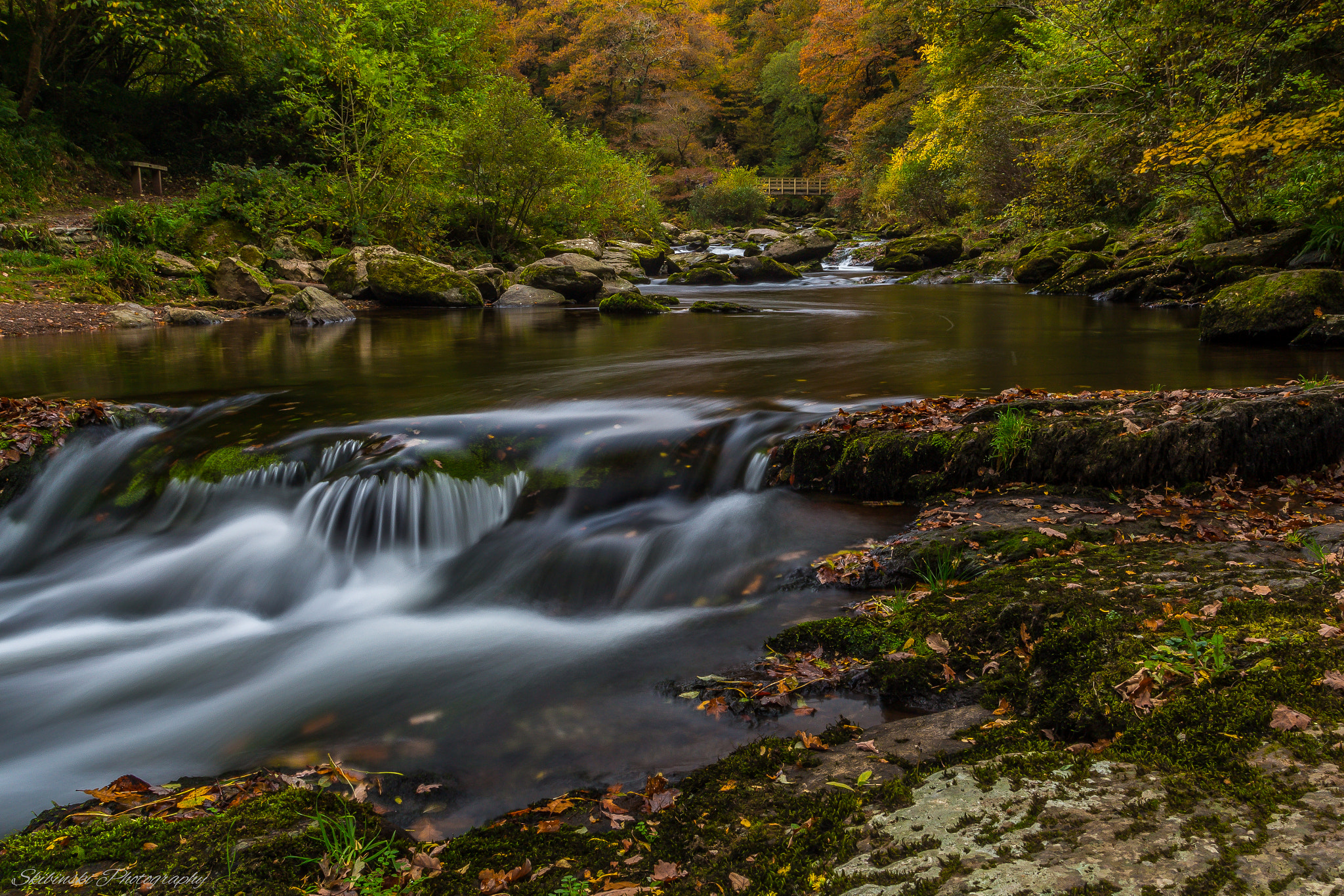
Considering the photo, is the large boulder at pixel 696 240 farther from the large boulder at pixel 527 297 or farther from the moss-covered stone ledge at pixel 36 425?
the moss-covered stone ledge at pixel 36 425

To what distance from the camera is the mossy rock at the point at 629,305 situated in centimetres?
1647

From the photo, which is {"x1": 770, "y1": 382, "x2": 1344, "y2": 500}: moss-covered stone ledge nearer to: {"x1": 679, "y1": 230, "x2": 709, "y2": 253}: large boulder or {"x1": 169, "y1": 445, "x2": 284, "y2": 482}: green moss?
{"x1": 169, "y1": 445, "x2": 284, "y2": 482}: green moss

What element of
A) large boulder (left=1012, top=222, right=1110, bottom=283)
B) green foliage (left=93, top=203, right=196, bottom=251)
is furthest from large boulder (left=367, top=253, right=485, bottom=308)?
large boulder (left=1012, top=222, right=1110, bottom=283)

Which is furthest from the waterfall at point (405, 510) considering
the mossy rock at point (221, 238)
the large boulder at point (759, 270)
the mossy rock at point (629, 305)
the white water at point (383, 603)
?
the large boulder at point (759, 270)

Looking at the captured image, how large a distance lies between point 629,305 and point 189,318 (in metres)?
8.50

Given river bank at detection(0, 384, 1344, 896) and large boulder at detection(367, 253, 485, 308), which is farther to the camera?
large boulder at detection(367, 253, 485, 308)

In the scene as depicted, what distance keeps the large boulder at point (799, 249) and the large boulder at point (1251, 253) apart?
16261 millimetres

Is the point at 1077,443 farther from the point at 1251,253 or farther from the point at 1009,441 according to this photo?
the point at 1251,253

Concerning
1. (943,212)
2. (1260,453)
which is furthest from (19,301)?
(943,212)

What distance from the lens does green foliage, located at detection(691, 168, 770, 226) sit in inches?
1729

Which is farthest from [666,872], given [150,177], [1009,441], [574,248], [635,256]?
[150,177]

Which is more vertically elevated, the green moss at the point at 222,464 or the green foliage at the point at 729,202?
the green foliage at the point at 729,202

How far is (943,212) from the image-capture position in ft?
105

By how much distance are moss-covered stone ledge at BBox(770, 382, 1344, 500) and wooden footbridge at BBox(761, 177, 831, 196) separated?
159ft
